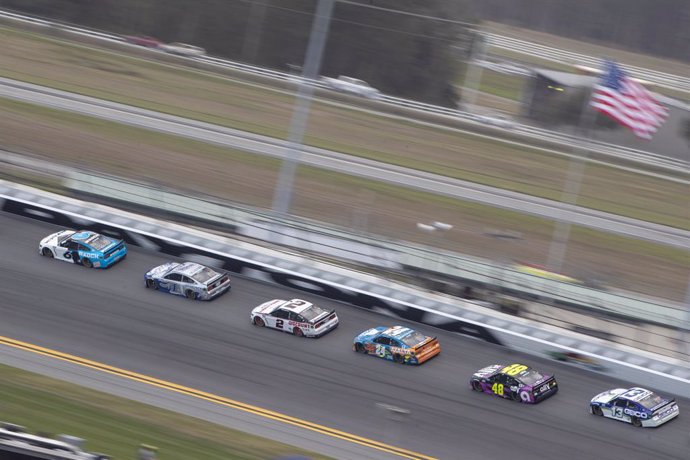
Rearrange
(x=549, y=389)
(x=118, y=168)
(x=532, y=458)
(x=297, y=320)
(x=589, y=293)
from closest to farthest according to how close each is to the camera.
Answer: (x=532, y=458)
(x=549, y=389)
(x=297, y=320)
(x=589, y=293)
(x=118, y=168)

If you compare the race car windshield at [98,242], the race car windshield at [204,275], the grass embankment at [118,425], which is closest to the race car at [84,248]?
the race car windshield at [98,242]

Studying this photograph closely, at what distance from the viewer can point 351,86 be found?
48.5 meters

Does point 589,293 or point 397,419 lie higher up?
Answer: point 589,293

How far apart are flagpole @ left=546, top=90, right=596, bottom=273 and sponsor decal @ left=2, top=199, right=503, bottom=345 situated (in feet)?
29.5

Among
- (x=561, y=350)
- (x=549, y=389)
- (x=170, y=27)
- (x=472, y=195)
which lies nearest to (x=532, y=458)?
(x=549, y=389)

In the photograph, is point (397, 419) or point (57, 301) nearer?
point (397, 419)

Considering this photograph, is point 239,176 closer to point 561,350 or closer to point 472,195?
point 472,195

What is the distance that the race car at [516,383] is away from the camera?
20.9m

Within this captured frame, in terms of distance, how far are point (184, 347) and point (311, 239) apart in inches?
278

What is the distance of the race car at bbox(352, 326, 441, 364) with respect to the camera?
22.3 metres

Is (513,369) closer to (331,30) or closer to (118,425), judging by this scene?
(118,425)

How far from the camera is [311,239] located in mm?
28250

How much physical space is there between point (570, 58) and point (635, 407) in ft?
97.0

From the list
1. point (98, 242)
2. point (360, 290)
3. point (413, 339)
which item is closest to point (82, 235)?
point (98, 242)
